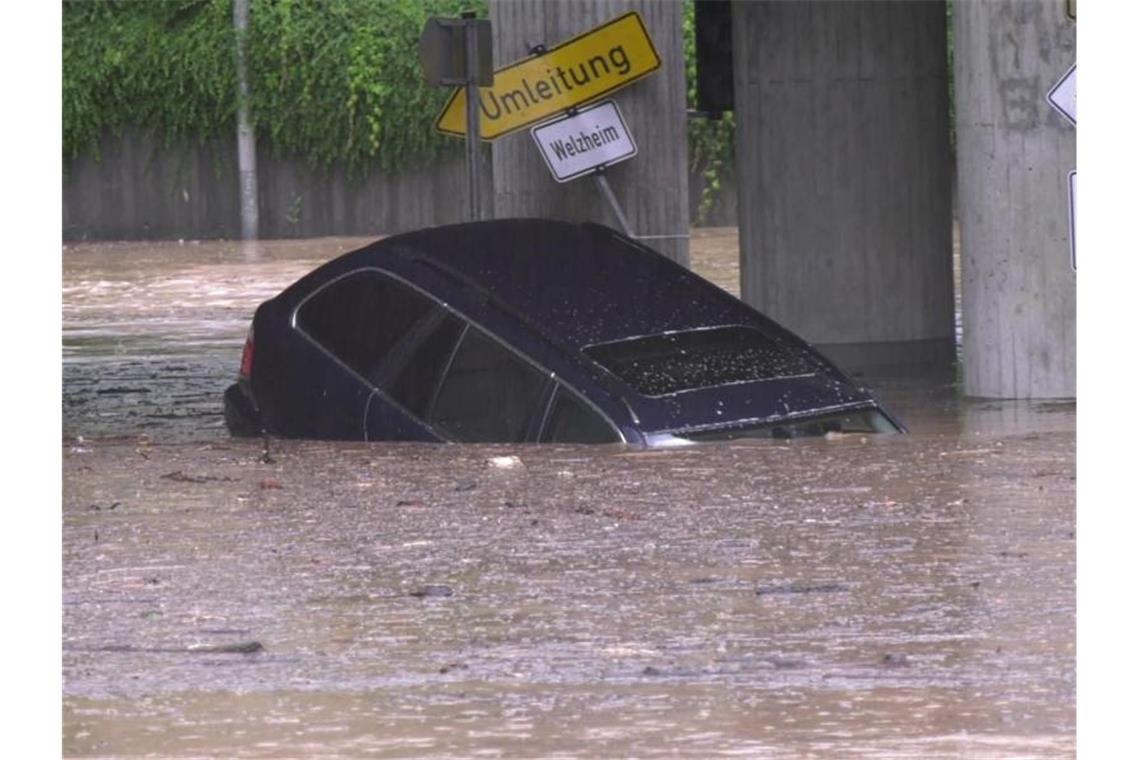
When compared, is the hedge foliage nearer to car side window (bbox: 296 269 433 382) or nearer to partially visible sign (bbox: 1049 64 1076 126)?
partially visible sign (bbox: 1049 64 1076 126)

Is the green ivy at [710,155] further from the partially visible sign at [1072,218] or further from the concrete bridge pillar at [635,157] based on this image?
the partially visible sign at [1072,218]

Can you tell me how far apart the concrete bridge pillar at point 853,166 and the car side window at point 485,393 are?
7796 mm

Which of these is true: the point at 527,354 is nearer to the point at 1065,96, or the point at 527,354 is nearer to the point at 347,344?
the point at 347,344

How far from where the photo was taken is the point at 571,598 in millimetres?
8531

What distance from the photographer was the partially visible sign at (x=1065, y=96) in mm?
14125

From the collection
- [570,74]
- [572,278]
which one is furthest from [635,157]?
[572,278]

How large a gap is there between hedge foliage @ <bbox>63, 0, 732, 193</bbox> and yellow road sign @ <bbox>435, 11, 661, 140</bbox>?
851 inches

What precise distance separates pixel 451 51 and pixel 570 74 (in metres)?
1.59

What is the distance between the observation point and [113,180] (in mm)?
40062

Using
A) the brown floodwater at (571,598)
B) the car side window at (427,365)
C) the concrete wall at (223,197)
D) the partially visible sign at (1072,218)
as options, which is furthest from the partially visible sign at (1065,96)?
the concrete wall at (223,197)

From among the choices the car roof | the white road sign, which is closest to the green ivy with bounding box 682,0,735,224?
the white road sign

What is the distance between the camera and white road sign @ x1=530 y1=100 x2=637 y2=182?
55.5ft

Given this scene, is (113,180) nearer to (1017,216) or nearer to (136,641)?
→ (1017,216)
